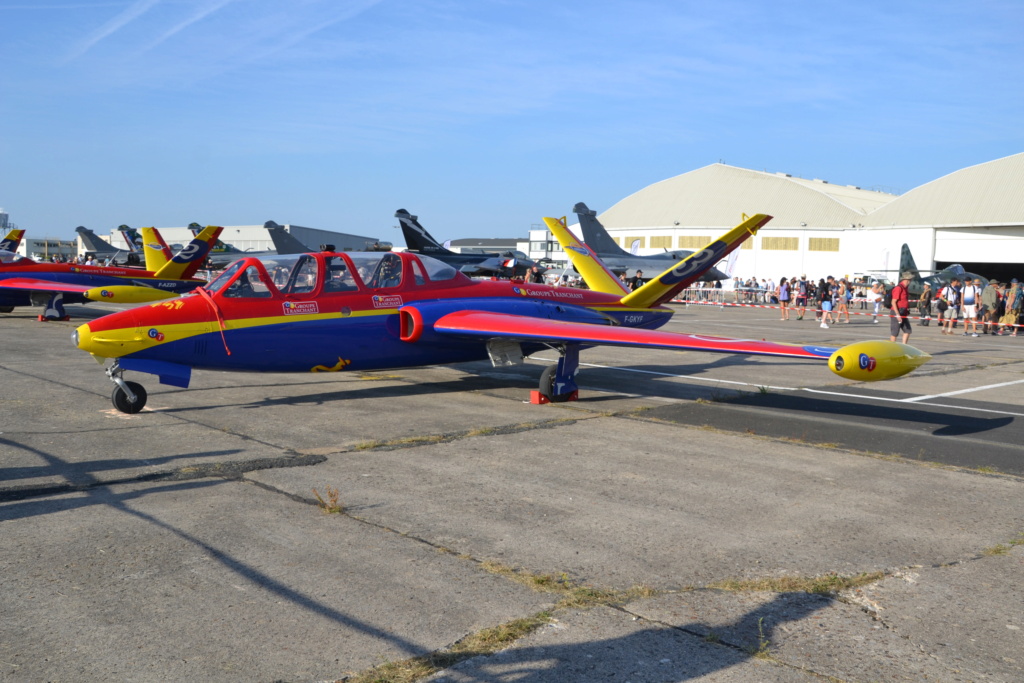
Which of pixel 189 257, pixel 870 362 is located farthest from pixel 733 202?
pixel 870 362

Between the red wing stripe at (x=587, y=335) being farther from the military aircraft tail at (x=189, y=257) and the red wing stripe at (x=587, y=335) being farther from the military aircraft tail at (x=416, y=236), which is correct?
the military aircraft tail at (x=416, y=236)

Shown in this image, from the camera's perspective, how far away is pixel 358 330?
11.0 meters

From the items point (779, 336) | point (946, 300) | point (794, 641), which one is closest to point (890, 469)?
point (794, 641)

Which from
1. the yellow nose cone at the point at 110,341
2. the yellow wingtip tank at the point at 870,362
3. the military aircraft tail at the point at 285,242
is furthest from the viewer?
the military aircraft tail at the point at 285,242

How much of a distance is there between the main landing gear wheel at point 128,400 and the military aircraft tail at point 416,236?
121ft

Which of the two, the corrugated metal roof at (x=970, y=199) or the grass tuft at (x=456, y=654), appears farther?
the corrugated metal roof at (x=970, y=199)

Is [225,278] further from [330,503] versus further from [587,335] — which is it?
[330,503]

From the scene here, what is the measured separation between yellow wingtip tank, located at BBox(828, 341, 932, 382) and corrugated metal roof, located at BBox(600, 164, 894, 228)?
63.8 metres

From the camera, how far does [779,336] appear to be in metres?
24.0

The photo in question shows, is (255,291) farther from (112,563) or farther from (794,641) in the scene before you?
(794,641)

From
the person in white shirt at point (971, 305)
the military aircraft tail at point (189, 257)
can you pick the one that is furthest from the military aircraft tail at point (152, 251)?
the person in white shirt at point (971, 305)

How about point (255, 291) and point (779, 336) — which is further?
point (779, 336)

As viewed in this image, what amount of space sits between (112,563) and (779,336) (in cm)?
2190

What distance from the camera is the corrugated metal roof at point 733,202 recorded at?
231 ft
